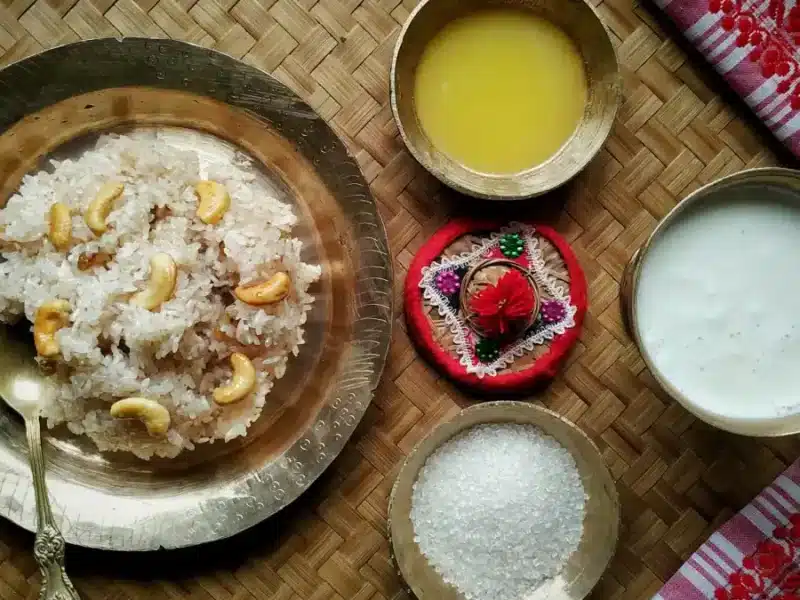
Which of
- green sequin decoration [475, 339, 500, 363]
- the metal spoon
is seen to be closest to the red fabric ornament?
green sequin decoration [475, 339, 500, 363]

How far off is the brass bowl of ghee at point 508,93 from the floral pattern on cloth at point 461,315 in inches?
5.3

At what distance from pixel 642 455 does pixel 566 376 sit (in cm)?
21

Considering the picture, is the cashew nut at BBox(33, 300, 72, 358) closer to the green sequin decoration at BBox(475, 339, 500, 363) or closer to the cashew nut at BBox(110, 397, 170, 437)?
the cashew nut at BBox(110, 397, 170, 437)

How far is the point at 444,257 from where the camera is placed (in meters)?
1.46

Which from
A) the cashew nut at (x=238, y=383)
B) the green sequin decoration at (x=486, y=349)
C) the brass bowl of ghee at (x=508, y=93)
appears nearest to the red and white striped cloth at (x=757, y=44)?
the brass bowl of ghee at (x=508, y=93)

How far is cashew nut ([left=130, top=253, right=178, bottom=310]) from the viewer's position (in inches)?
48.0

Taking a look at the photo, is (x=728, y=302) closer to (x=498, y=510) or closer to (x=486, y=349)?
(x=486, y=349)

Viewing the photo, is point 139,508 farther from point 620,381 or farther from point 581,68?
point 581,68

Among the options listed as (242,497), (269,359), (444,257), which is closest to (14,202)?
(269,359)

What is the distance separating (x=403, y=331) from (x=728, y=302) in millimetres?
560

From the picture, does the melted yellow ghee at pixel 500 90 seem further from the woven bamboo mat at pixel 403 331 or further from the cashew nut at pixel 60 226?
the cashew nut at pixel 60 226

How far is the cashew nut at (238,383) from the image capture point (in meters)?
1.27

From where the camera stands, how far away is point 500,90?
4.72 feet

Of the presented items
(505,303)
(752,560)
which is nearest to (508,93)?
(505,303)
